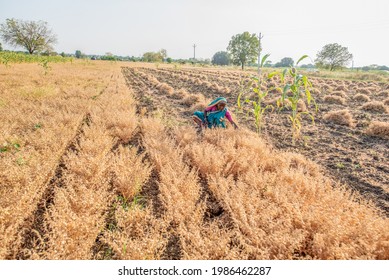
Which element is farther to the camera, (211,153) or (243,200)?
(211,153)

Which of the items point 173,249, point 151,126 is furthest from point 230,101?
point 173,249

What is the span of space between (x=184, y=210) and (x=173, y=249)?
39 cm

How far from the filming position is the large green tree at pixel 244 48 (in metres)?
63.5

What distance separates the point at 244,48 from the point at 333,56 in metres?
23.5

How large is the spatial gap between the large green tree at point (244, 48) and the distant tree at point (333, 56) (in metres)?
17.5

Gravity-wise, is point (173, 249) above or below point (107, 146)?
below

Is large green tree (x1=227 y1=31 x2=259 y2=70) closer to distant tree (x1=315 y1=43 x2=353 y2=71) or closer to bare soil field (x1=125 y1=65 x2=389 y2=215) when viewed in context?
distant tree (x1=315 y1=43 x2=353 y2=71)

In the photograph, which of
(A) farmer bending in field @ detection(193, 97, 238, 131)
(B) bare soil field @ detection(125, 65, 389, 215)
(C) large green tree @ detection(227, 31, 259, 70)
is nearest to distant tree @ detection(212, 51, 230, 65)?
(C) large green tree @ detection(227, 31, 259, 70)

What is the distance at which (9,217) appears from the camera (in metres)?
2.19

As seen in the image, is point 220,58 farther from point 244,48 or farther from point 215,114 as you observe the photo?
point 215,114

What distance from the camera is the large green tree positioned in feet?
208

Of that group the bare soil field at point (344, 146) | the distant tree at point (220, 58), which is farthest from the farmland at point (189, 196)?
the distant tree at point (220, 58)

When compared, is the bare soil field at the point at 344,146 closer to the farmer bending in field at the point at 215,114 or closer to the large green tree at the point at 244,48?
the farmer bending in field at the point at 215,114

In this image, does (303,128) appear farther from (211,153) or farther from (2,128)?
(2,128)
